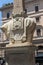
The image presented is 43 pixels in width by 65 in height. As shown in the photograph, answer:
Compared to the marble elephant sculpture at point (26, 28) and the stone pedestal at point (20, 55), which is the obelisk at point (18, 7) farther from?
the stone pedestal at point (20, 55)

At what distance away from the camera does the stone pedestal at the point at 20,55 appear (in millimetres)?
9156

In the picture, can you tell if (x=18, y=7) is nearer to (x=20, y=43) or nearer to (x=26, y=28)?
(x=26, y=28)

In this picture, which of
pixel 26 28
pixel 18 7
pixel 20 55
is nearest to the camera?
pixel 20 55

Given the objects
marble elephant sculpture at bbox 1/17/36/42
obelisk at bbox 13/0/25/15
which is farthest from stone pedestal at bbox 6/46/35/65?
obelisk at bbox 13/0/25/15

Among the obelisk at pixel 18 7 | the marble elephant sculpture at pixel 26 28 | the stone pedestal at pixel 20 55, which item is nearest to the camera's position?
the stone pedestal at pixel 20 55

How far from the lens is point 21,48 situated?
9172 mm

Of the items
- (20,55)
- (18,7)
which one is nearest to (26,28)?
(20,55)

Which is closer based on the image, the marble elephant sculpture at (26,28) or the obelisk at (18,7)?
the marble elephant sculpture at (26,28)

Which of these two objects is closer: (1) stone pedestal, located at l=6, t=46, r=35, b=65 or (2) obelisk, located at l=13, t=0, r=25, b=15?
(1) stone pedestal, located at l=6, t=46, r=35, b=65

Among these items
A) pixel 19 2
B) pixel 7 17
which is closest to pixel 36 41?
pixel 7 17

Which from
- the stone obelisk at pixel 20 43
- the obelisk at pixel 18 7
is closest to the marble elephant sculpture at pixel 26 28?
the stone obelisk at pixel 20 43

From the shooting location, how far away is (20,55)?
30.4 ft

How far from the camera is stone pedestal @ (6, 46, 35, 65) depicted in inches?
360

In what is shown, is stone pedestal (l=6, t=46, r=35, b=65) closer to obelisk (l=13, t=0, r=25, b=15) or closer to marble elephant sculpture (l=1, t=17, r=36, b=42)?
marble elephant sculpture (l=1, t=17, r=36, b=42)
